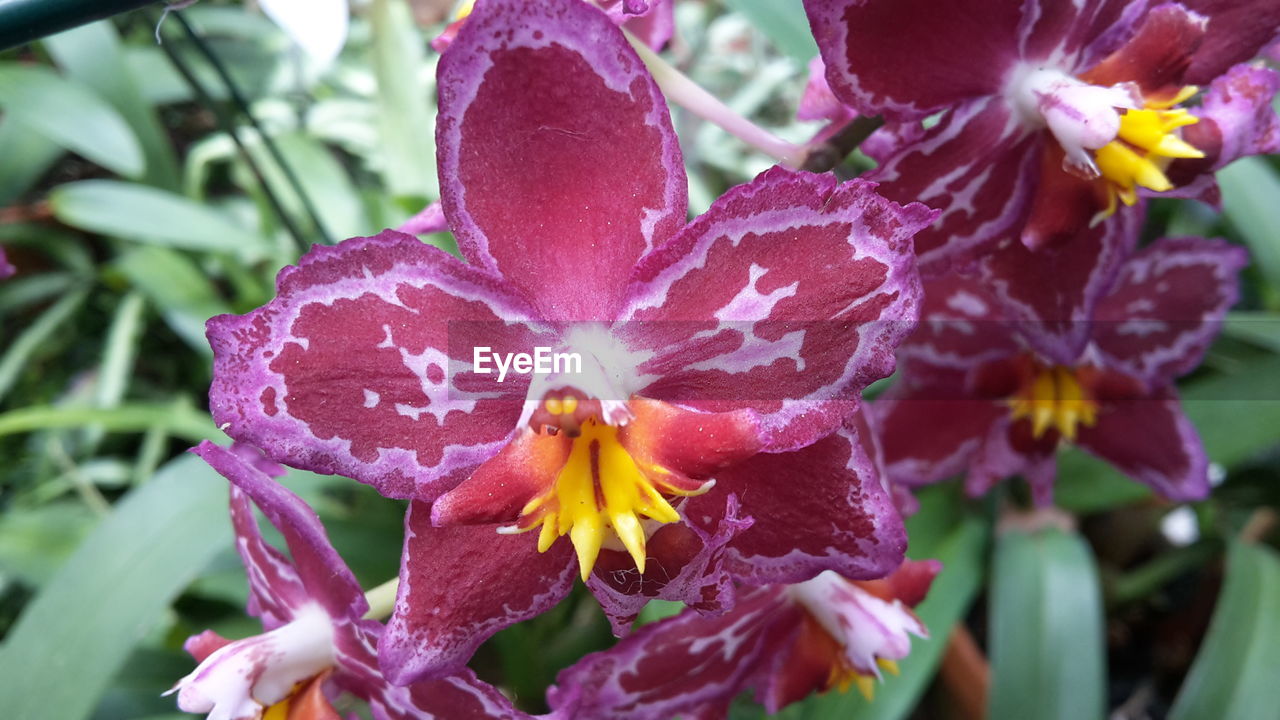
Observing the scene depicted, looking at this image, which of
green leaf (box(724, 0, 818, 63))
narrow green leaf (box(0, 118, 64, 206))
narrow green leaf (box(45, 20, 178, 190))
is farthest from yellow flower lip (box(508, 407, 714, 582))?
narrow green leaf (box(0, 118, 64, 206))

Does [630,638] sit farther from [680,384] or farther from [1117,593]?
[1117,593]

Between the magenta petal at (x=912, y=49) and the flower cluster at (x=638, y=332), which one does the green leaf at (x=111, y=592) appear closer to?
the flower cluster at (x=638, y=332)

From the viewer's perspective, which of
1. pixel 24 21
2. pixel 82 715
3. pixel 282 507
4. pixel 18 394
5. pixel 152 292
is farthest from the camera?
pixel 18 394

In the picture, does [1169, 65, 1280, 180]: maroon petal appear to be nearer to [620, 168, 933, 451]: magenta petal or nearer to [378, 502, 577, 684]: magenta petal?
[620, 168, 933, 451]: magenta petal

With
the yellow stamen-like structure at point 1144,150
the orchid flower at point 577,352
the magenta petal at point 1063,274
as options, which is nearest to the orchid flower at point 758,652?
the orchid flower at point 577,352

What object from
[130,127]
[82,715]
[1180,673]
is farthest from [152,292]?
[1180,673]

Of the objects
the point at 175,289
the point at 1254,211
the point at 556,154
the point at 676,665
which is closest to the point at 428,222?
the point at 556,154
